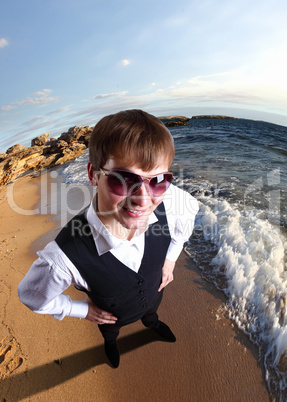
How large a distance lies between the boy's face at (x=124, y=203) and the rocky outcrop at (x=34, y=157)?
11.0 meters

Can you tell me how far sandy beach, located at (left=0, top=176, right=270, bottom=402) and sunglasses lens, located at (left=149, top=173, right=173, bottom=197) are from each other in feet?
5.79

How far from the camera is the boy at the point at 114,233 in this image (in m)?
1.23

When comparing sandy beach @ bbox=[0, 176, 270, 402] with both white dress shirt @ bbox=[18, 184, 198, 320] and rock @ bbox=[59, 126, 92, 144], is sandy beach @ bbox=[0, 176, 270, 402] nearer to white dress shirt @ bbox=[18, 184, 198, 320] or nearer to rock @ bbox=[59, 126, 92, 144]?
white dress shirt @ bbox=[18, 184, 198, 320]

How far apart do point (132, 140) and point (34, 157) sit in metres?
13.8

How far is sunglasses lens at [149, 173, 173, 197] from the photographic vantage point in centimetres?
130

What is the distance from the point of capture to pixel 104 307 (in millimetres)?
1613

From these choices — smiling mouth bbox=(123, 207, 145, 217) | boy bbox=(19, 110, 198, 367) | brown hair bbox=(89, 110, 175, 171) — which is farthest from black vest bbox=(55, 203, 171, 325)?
brown hair bbox=(89, 110, 175, 171)

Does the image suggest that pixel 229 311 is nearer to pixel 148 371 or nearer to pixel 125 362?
pixel 148 371

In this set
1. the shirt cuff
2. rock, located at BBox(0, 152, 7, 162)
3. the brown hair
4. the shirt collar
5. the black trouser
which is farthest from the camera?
rock, located at BBox(0, 152, 7, 162)

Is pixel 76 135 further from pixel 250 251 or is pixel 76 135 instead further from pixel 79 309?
pixel 79 309

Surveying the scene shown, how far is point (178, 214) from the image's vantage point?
185 cm

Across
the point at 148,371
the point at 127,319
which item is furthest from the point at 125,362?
the point at 127,319

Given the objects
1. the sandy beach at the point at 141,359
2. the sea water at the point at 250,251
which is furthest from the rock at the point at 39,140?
the sandy beach at the point at 141,359

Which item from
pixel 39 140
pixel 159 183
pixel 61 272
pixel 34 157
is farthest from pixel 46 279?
pixel 39 140
